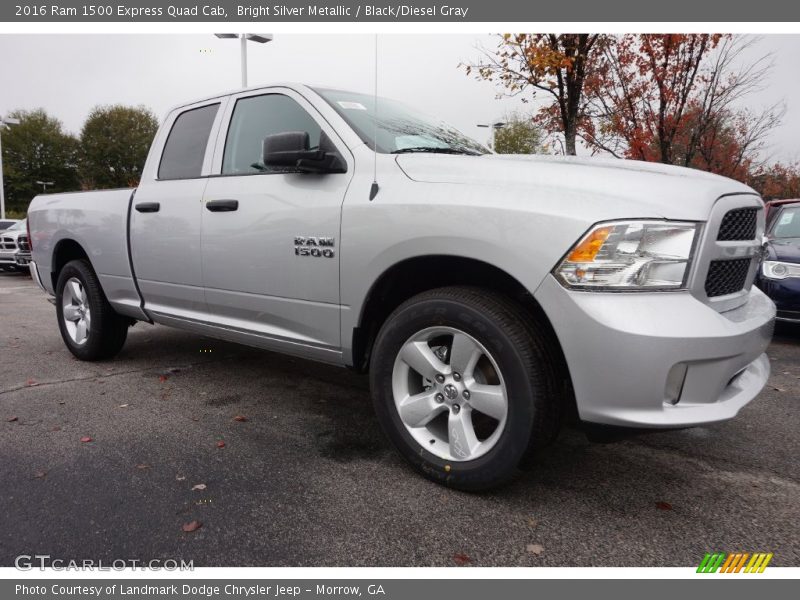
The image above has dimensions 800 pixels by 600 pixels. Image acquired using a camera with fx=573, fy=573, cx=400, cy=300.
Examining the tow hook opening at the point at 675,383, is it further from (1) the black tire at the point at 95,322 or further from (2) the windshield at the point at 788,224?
(2) the windshield at the point at 788,224

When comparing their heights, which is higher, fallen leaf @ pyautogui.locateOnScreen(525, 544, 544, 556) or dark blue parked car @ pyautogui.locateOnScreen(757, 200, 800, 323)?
dark blue parked car @ pyautogui.locateOnScreen(757, 200, 800, 323)

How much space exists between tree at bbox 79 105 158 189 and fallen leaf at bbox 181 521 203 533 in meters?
54.4

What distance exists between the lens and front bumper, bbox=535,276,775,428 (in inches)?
79.4

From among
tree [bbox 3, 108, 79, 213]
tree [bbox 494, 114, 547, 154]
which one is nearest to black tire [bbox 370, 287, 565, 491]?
tree [bbox 494, 114, 547, 154]

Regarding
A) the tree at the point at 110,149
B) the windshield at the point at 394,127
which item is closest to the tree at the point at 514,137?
the windshield at the point at 394,127

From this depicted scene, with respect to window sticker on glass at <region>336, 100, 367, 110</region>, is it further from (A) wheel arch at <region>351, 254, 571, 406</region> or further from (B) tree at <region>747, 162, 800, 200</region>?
(B) tree at <region>747, 162, 800, 200</region>

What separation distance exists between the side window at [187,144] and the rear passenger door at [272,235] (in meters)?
0.21

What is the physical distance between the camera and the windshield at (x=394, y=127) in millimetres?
3006

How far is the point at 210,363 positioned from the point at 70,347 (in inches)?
49.1

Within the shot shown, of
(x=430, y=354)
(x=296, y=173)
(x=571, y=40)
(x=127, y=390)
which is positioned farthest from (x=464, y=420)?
(x=571, y=40)

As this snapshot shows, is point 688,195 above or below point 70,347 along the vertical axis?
above

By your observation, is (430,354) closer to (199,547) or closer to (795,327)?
(199,547)

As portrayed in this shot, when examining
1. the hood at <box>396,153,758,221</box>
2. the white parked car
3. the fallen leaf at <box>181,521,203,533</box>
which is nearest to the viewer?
the hood at <box>396,153,758,221</box>

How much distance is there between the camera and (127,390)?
4027 millimetres
